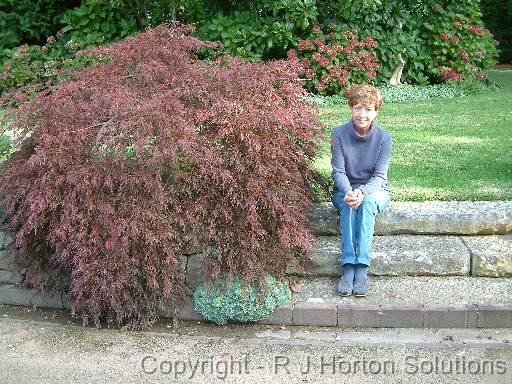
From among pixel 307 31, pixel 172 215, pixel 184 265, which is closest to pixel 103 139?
pixel 172 215

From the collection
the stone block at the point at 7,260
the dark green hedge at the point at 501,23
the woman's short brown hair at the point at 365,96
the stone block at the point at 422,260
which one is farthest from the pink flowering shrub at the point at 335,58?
the dark green hedge at the point at 501,23

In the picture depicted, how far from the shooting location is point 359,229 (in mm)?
4273

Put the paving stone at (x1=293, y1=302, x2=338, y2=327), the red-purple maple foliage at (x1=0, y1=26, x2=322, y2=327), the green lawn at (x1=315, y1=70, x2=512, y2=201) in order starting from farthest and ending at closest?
the green lawn at (x1=315, y1=70, x2=512, y2=201) → the paving stone at (x1=293, y1=302, x2=338, y2=327) → the red-purple maple foliage at (x1=0, y1=26, x2=322, y2=327)

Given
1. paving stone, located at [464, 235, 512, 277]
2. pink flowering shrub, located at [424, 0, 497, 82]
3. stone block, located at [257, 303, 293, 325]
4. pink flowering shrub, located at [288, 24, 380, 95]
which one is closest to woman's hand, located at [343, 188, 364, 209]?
stone block, located at [257, 303, 293, 325]

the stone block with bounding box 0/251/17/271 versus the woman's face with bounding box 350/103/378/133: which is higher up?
the woman's face with bounding box 350/103/378/133

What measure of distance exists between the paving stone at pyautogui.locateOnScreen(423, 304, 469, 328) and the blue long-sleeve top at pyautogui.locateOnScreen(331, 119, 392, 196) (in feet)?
3.06

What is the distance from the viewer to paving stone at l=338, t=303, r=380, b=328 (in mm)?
4066

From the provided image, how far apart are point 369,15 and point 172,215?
809cm

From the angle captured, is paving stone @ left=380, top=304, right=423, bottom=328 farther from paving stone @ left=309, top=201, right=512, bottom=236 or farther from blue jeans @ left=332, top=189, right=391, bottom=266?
paving stone @ left=309, top=201, right=512, bottom=236

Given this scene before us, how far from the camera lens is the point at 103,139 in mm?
4152

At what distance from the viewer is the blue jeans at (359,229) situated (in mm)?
4250

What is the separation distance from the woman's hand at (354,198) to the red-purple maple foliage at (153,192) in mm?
303

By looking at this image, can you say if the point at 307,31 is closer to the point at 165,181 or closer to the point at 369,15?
the point at 369,15

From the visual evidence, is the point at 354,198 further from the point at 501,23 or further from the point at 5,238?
the point at 501,23
